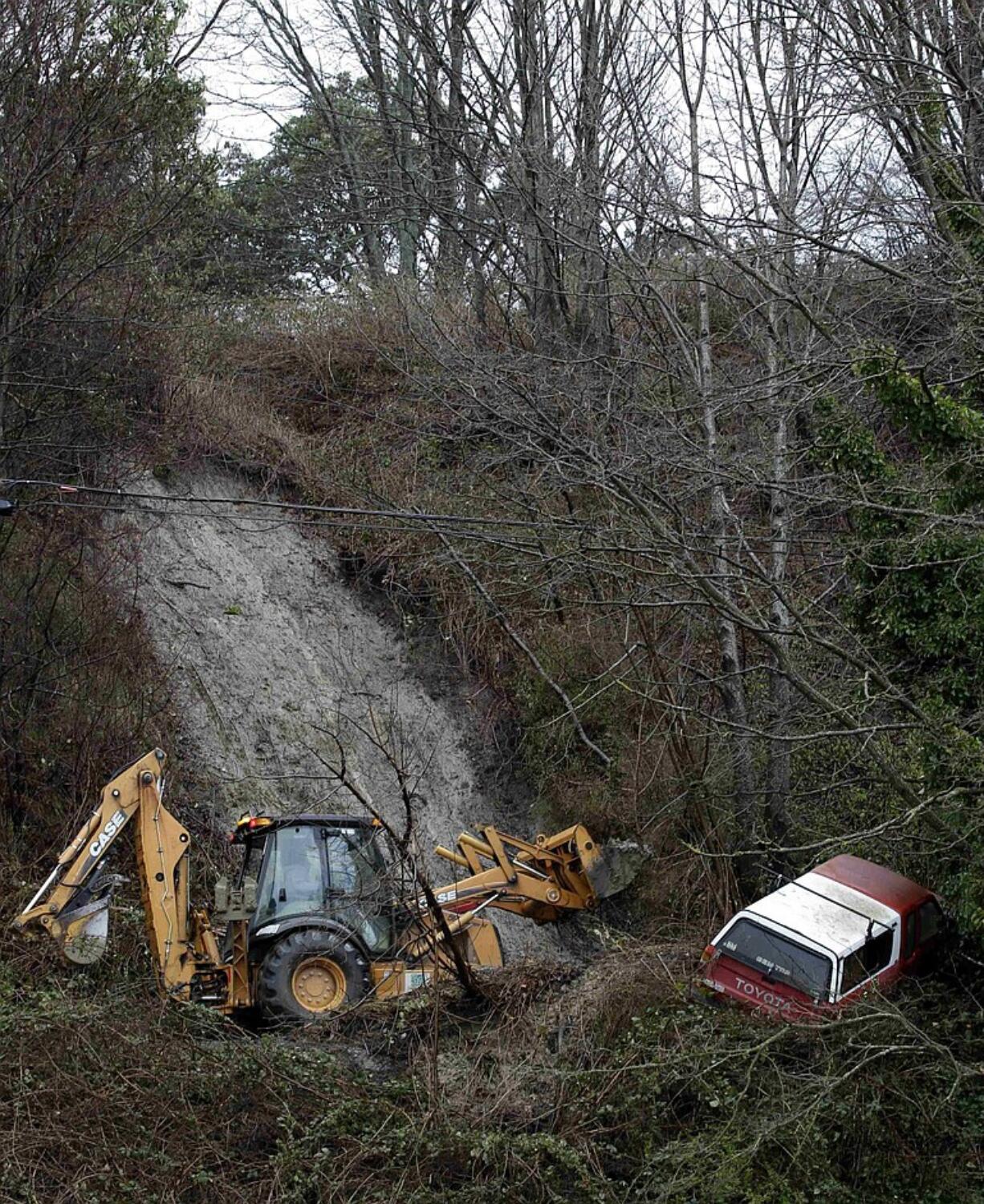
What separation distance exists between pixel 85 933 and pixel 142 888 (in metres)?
0.58

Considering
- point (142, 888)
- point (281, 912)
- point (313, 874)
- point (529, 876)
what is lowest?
point (529, 876)

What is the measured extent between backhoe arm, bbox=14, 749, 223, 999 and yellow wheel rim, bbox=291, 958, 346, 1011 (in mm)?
841

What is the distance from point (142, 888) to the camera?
36.2ft

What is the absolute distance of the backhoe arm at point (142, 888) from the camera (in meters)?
10.6

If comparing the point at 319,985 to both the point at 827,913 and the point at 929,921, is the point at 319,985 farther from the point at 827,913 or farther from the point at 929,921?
the point at 929,921

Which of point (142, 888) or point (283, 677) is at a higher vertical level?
point (283, 677)

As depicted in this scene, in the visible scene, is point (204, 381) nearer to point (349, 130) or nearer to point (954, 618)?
point (349, 130)

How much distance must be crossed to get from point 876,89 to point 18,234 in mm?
8359

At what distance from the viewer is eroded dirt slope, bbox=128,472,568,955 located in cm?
1599

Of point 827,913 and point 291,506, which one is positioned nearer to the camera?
point 291,506

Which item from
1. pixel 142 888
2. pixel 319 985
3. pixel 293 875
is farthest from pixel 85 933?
pixel 319 985

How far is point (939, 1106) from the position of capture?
887 cm

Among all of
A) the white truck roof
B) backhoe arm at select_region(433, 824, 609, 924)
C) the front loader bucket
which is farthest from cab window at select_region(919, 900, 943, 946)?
backhoe arm at select_region(433, 824, 609, 924)

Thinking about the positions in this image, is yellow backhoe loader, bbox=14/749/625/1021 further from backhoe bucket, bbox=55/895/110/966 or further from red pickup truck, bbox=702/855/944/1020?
red pickup truck, bbox=702/855/944/1020
